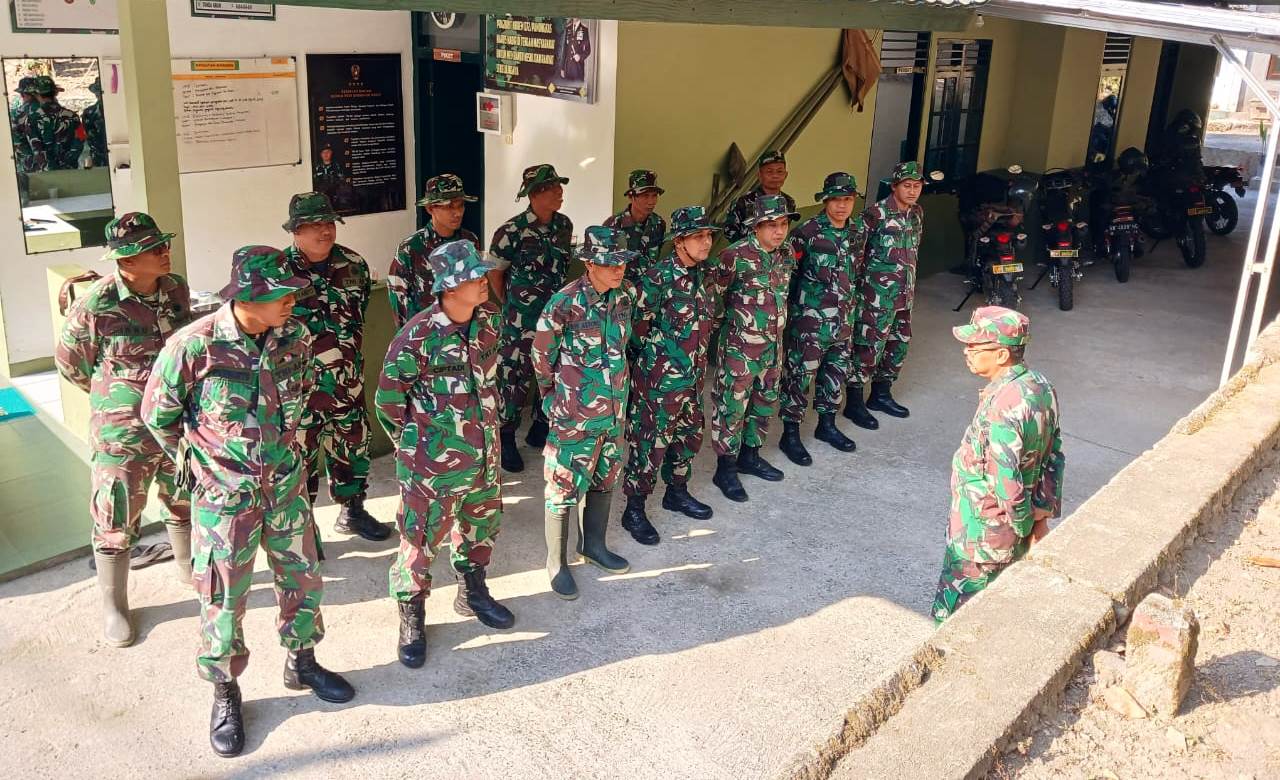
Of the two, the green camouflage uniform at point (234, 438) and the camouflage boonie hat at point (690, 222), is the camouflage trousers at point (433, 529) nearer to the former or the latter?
the green camouflage uniform at point (234, 438)

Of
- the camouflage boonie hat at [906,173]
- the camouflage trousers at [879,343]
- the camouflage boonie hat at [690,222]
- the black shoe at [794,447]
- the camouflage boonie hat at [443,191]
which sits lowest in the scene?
the black shoe at [794,447]

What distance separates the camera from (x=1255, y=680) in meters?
3.30

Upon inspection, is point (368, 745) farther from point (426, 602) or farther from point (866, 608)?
point (866, 608)

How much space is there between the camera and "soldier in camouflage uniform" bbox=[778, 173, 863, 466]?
6.15 m

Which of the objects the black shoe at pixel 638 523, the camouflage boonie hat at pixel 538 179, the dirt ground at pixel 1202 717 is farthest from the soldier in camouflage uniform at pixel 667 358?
the dirt ground at pixel 1202 717

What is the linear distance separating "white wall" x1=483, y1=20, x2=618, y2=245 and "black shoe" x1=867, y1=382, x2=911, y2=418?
6.76 feet

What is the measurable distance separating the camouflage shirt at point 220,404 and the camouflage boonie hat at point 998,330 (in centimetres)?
231

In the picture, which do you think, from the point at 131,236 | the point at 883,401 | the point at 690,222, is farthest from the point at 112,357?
the point at 883,401

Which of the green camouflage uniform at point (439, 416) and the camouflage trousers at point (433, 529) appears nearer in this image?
the green camouflage uniform at point (439, 416)

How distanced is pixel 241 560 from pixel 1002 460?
2558 mm

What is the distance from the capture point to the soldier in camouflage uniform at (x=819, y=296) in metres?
6.15

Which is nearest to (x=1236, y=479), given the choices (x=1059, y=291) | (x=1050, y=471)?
(x=1050, y=471)

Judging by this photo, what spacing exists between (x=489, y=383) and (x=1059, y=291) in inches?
264

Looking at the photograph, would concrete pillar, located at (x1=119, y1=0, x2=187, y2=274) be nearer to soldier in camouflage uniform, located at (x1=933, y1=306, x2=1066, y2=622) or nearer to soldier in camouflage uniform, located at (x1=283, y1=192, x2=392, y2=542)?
soldier in camouflage uniform, located at (x1=283, y1=192, x2=392, y2=542)
